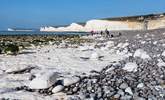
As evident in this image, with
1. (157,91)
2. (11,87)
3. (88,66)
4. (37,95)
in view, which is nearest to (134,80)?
(157,91)

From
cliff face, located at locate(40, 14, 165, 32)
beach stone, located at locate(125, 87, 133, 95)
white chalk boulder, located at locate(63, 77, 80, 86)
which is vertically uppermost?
white chalk boulder, located at locate(63, 77, 80, 86)

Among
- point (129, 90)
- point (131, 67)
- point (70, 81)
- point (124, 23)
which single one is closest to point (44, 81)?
point (70, 81)

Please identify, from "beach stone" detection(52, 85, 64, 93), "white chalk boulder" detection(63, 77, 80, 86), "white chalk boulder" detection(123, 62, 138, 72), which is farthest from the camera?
"white chalk boulder" detection(123, 62, 138, 72)

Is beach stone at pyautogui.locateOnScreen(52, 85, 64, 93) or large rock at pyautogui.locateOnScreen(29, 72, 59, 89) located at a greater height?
large rock at pyautogui.locateOnScreen(29, 72, 59, 89)

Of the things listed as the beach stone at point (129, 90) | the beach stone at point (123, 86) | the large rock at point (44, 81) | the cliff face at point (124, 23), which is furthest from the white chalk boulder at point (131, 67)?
the cliff face at point (124, 23)

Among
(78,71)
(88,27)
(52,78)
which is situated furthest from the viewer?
(88,27)

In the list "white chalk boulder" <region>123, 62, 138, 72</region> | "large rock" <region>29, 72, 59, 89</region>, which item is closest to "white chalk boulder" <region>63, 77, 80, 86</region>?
"large rock" <region>29, 72, 59, 89</region>

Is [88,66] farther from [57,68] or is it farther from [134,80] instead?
[134,80]

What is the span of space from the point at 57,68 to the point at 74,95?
493 cm

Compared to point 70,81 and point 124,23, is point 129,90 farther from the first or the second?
point 124,23

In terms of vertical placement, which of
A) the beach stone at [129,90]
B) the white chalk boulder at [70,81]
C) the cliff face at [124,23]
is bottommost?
the cliff face at [124,23]

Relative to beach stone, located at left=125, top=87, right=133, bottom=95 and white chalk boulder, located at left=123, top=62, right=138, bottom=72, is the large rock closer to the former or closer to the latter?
beach stone, located at left=125, top=87, right=133, bottom=95

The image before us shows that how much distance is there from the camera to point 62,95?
9133 mm

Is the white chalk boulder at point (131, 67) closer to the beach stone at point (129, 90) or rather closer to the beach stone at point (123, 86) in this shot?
the beach stone at point (123, 86)
